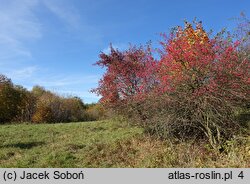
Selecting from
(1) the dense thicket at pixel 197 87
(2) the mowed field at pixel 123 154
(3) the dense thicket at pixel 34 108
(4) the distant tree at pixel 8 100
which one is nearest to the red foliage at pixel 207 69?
(1) the dense thicket at pixel 197 87

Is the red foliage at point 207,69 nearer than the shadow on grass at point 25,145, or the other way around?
the red foliage at point 207,69

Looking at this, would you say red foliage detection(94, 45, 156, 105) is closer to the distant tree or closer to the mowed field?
the mowed field

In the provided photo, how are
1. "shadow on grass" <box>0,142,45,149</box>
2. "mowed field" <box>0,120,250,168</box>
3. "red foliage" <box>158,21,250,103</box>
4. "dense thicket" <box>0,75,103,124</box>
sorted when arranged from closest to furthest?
"mowed field" <box>0,120,250,168</box>
"red foliage" <box>158,21,250,103</box>
"shadow on grass" <box>0,142,45,149</box>
"dense thicket" <box>0,75,103,124</box>

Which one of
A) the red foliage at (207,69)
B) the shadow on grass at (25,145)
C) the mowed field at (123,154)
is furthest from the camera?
the shadow on grass at (25,145)

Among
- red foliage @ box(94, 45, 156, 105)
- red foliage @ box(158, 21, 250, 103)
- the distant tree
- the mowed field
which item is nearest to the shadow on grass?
the mowed field

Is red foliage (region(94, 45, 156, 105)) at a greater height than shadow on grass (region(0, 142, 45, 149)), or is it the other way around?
red foliage (region(94, 45, 156, 105))

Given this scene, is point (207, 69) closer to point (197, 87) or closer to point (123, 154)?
point (197, 87)

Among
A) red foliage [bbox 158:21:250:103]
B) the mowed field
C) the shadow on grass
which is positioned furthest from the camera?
the shadow on grass

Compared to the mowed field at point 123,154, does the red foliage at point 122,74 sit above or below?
above

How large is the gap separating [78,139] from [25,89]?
929 inches

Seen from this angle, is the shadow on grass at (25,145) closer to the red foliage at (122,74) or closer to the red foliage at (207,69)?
the red foliage at (122,74)

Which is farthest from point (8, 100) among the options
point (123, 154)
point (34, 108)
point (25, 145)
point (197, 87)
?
point (197, 87)

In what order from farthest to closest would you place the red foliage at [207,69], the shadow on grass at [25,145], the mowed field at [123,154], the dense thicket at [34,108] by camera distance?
the dense thicket at [34,108]
the shadow on grass at [25,145]
the red foliage at [207,69]
the mowed field at [123,154]

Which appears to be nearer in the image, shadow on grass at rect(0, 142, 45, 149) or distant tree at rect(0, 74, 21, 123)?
shadow on grass at rect(0, 142, 45, 149)
